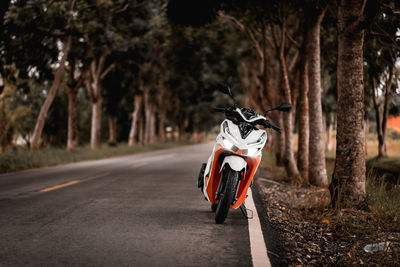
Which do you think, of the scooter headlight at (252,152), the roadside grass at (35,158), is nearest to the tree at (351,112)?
the scooter headlight at (252,152)

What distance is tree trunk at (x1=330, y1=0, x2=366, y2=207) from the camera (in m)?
6.78

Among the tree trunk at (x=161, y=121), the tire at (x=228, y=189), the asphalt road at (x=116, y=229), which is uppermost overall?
the tree trunk at (x=161, y=121)

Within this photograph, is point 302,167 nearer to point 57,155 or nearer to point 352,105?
point 352,105

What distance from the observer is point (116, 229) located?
216 inches

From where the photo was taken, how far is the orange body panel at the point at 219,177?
5.57 meters

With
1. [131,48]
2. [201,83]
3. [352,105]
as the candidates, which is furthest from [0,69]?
[201,83]

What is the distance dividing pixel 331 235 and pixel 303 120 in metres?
6.50

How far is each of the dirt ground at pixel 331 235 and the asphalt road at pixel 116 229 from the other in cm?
56

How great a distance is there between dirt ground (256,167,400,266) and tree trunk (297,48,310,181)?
4.32 m

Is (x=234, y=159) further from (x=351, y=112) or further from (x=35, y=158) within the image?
(x=35, y=158)

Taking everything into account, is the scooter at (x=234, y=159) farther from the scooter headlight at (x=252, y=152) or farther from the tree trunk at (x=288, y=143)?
the tree trunk at (x=288, y=143)

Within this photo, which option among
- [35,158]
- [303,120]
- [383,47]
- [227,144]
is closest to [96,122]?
[35,158]

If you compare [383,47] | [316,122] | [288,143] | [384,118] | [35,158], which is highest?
[383,47]

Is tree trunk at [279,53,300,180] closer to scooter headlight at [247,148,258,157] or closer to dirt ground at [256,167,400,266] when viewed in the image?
dirt ground at [256,167,400,266]
